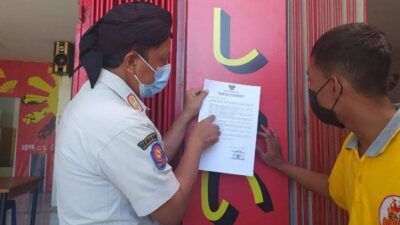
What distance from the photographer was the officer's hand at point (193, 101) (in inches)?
44.9

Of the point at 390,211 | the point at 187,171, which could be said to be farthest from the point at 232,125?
the point at 390,211

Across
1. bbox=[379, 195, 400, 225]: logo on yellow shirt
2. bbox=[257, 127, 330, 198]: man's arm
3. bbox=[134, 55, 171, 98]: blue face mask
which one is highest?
bbox=[134, 55, 171, 98]: blue face mask

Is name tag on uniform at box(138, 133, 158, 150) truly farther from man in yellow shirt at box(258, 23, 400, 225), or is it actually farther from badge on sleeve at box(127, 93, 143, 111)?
man in yellow shirt at box(258, 23, 400, 225)

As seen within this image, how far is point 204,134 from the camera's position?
1.10 meters

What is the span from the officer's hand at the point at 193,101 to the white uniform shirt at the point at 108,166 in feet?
0.66

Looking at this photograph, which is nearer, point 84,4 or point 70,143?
point 70,143

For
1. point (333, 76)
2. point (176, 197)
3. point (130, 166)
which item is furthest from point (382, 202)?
point (130, 166)

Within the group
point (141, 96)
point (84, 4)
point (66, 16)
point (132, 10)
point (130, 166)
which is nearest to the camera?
point (130, 166)

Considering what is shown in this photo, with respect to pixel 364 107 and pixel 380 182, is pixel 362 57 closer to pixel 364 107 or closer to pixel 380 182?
pixel 364 107

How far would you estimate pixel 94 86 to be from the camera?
1.00 metres

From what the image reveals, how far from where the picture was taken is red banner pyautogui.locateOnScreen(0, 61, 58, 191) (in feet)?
21.2

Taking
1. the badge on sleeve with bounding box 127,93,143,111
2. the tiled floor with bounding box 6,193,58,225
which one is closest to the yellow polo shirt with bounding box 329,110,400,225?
the badge on sleeve with bounding box 127,93,143,111

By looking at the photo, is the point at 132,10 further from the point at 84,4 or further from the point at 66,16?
the point at 66,16

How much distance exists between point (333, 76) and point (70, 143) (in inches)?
28.7
